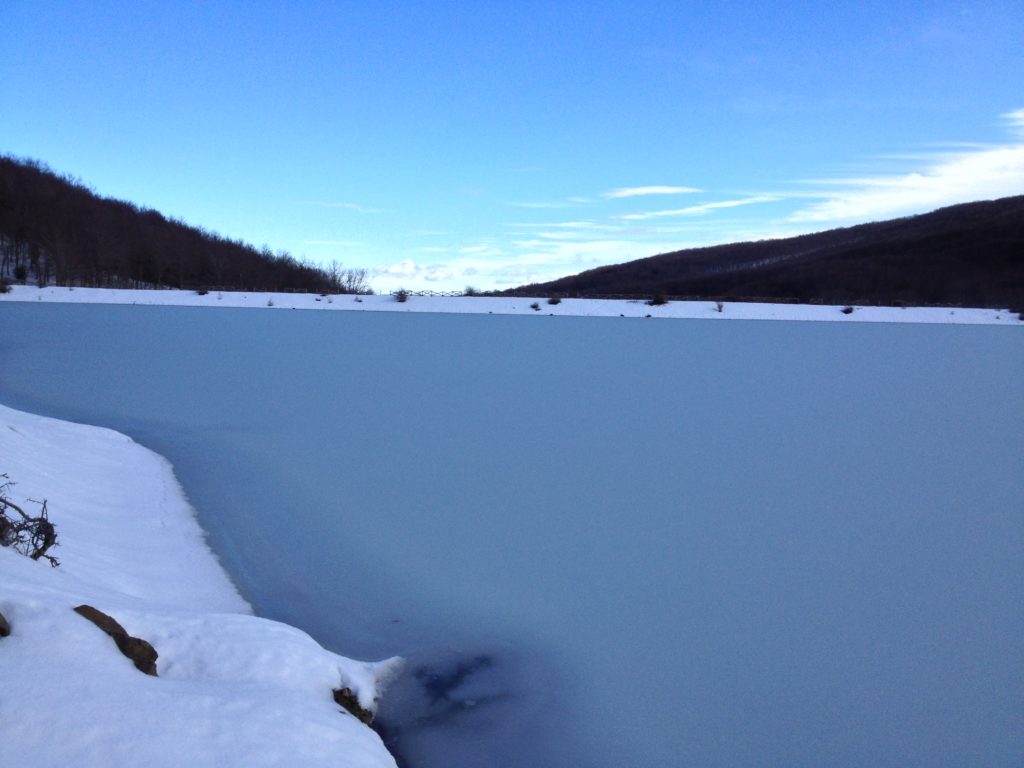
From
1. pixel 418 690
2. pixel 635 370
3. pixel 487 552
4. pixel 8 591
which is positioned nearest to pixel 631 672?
pixel 418 690

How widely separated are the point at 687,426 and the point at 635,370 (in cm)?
300

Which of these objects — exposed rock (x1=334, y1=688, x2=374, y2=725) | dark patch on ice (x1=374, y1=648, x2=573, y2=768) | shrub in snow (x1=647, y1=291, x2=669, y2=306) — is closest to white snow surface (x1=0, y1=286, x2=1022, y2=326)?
shrub in snow (x1=647, y1=291, x2=669, y2=306)

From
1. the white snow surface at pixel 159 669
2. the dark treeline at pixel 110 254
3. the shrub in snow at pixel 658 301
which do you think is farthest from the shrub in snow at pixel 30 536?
the dark treeline at pixel 110 254

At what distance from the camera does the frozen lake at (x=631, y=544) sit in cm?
254

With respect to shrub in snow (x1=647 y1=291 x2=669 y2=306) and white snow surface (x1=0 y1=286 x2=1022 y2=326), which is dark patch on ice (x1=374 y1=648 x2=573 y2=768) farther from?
shrub in snow (x1=647 y1=291 x2=669 y2=306)

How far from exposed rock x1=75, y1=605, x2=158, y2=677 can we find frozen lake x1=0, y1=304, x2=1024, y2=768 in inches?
30.1

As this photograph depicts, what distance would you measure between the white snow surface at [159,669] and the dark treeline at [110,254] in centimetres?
2077

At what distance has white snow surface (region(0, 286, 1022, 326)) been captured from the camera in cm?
1423

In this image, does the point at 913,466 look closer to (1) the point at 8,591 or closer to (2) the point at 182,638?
(2) the point at 182,638

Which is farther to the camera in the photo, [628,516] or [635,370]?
[635,370]

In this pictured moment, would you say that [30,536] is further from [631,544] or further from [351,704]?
[631,544]

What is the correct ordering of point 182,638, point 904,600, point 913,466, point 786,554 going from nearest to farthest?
point 182,638 < point 904,600 < point 786,554 < point 913,466

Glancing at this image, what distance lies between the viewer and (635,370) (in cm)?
934

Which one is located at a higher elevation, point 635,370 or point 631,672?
point 635,370
